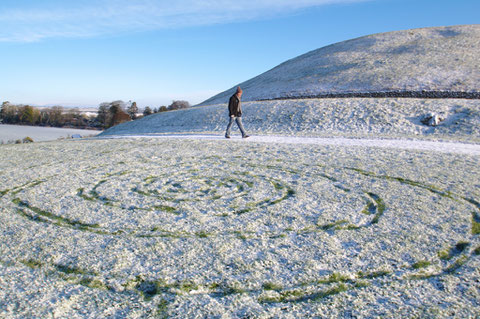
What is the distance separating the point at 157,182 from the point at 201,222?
348 cm

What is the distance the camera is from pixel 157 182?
9961 mm

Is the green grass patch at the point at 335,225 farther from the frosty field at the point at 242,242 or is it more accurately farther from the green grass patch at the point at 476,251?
the green grass patch at the point at 476,251

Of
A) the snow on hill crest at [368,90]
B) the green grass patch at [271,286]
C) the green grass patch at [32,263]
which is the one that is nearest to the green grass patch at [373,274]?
the green grass patch at [271,286]

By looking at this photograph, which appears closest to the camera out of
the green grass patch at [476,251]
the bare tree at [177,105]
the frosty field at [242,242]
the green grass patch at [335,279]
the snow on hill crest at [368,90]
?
the frosty field at [242,242]

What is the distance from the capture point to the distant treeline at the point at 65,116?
3784 inches

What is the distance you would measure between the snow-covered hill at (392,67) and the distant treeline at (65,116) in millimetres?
55941

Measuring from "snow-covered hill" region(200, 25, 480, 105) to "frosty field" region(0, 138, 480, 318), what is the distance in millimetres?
33670

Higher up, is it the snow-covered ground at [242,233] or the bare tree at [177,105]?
the bare tree at [177,105]

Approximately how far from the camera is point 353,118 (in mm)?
28547

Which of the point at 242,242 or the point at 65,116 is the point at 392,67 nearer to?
the point at 242,242

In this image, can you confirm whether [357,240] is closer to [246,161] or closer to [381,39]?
[246,161]

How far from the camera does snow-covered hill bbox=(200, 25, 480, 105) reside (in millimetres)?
41438

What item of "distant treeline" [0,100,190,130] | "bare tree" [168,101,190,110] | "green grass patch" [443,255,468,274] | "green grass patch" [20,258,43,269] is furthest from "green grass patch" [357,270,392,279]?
"bare tree" [168,101,190,110]

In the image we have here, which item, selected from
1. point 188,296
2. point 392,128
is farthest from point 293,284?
point 392,128
